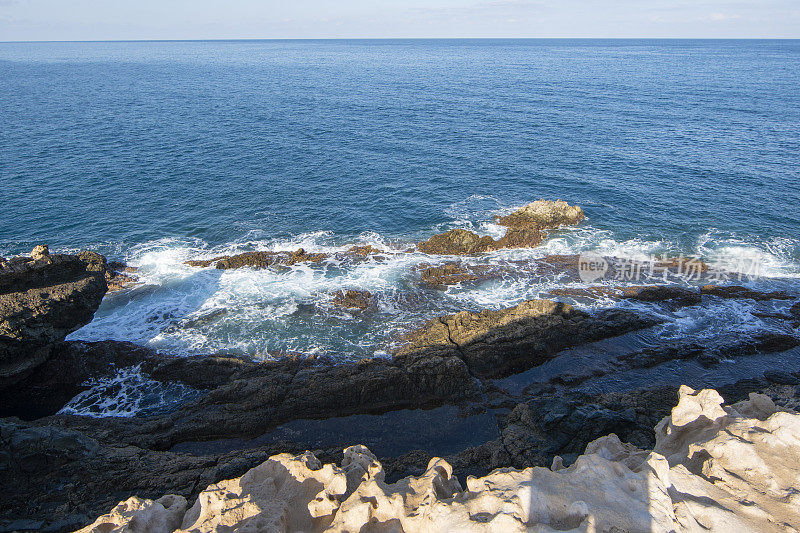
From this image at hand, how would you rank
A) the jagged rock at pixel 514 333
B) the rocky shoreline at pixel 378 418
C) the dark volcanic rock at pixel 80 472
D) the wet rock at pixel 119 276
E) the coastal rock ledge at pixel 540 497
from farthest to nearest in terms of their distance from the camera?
the wet rock at pixel 119 276 < the jagged rock at pixel 514 333 < the dark volcanic rock at pixel 80 472 < the rocky shoreline at pixel 378 418 < the coastal rock ledge at pixel 540 497

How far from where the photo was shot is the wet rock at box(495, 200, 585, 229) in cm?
4325

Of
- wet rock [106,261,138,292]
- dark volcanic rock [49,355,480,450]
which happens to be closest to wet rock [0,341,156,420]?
dark volcanic rock [49,355,480,450]

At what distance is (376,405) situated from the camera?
940 inches

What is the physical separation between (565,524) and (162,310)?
98.2ft

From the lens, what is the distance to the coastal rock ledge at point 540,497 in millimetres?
11336

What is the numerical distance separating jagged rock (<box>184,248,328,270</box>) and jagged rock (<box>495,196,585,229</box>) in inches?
722

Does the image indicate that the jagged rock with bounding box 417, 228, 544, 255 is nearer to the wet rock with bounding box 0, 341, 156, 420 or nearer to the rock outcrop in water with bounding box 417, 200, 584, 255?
the rock outcrop in water with bounding box 417, 200, 584, 255

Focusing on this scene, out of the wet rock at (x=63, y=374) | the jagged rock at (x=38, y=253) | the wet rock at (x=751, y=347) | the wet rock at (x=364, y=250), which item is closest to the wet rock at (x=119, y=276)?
the wet rock at (x=63, y=374)

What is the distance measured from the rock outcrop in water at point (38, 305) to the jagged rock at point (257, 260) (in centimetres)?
987

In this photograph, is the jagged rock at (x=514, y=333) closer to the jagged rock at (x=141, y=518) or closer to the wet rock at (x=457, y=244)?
the wet rock at (x=457, y=244)

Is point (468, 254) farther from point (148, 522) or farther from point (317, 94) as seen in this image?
point (317, 94)

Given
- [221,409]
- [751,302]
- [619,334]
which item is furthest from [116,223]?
[751,302]

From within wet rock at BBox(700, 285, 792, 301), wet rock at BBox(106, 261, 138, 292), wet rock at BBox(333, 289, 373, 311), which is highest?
wet rock at BBox(106, 261, 138, 292)

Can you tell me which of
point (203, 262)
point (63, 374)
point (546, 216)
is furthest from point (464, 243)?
point (63, 374)
